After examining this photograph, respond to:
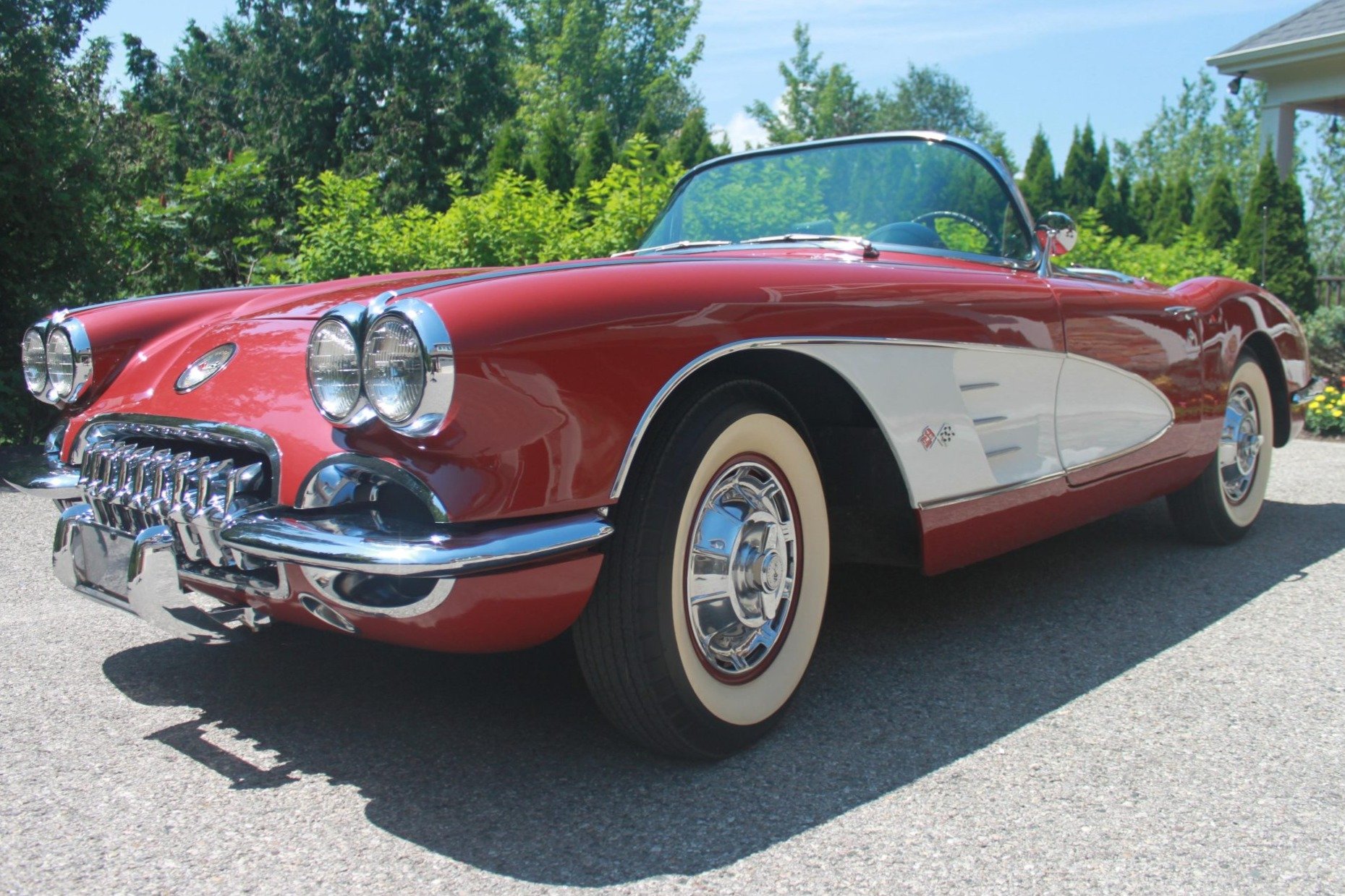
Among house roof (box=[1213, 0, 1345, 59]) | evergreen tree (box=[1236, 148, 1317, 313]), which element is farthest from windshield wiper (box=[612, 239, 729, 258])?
house roof (box=[1213, 0, 1345, 59])

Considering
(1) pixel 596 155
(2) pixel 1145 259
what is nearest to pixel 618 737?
(2) pixel 1145 259

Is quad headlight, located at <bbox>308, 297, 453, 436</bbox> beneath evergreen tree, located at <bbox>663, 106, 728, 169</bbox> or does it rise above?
beneath

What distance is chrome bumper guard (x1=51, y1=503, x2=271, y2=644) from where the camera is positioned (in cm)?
215

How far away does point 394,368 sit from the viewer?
1904 mm

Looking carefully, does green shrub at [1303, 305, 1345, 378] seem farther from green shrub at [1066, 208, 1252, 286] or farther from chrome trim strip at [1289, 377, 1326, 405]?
Result: chrome trim strip at [1289, 377, 1326, 405]

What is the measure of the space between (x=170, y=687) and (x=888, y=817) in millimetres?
1748

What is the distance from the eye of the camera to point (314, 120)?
2925 centimetres

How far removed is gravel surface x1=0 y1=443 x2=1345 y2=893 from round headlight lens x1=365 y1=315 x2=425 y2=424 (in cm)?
75

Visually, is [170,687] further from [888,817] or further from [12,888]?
[888,817]

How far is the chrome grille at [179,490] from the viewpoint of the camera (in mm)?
2105

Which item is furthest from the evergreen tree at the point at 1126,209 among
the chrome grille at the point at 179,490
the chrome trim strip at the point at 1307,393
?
the chrome grille at the point at 179,490

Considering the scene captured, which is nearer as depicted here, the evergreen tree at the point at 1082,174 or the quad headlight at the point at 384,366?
the quad headlight at the point at 384,366

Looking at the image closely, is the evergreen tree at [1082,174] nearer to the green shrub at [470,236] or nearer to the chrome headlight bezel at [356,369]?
the green shrub at [470,236]

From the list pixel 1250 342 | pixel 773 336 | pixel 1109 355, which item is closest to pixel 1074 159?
pixel 1250 342
